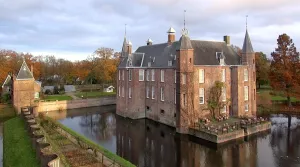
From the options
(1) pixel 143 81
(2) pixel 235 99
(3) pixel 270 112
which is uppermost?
(1) pixel 143 81

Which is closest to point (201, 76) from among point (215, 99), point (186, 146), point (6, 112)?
point (215, 99)

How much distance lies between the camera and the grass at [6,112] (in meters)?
37.2

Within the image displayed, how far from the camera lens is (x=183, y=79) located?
28641mm

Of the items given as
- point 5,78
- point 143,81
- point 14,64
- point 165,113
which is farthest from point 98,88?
point 165,113

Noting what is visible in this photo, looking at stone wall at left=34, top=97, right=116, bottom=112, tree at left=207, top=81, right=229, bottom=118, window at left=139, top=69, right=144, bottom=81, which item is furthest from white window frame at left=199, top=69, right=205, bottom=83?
stone wall at left=34, top=97, right=116, bottom=112

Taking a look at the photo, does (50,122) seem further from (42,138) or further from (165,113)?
(165,113)

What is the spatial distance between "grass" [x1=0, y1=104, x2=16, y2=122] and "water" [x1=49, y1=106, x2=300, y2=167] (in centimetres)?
965

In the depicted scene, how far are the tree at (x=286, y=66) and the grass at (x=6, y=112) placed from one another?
3986 cm

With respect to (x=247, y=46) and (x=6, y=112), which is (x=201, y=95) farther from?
(x=6, y=112)

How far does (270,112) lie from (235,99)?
10.2 metres

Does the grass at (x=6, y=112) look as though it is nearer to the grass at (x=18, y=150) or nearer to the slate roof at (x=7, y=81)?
the slate roof at (x=7, y=81)

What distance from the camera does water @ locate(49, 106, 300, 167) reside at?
20.3 m

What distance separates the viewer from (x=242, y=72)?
32344mm

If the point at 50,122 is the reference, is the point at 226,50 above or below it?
above
